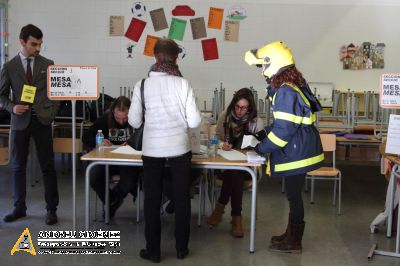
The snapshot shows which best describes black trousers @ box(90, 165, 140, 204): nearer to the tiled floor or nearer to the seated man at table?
the seated man at table

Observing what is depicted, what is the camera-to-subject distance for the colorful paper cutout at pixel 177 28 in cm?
657

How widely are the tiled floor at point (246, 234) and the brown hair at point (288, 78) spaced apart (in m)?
1.13

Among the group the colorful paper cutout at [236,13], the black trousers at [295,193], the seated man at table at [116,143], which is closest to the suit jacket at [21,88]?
the seated man at table at [116,143]

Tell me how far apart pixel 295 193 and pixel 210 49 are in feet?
12.6

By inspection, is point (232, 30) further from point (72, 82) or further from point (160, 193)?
point (160, 193)

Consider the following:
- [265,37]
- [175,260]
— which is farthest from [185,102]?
[265,37]

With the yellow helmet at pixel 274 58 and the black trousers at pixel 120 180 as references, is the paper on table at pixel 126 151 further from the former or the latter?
the yellow helmet at pixel 274 58

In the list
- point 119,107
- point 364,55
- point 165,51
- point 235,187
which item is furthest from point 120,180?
point 364,55

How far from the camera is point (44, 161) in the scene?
3.68 m

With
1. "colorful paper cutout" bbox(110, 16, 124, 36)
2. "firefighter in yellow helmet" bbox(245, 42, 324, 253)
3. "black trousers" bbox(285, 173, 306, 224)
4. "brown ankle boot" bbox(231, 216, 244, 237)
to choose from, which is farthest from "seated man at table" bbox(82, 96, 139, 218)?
"colorful paper cutout" bbox(110, 16, 124, 36)

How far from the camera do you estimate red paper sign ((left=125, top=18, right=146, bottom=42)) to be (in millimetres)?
6602

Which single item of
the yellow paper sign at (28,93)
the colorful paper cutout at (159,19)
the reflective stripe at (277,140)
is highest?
the colorful paper cutout at (159,19)

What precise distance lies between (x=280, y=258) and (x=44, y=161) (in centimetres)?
188

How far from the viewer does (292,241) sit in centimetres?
326
